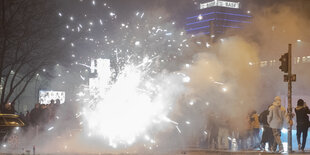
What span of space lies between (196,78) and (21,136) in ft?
28.5

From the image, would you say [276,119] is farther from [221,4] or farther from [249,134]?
[221,4]

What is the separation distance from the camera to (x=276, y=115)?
56.1 feet

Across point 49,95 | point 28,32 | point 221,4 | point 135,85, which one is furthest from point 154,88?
point 221,4

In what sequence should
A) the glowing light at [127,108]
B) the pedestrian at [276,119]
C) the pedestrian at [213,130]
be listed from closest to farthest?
the pedestrian at [276,119] < the pedestrian at [213,130] < the glowing light at [127,108]

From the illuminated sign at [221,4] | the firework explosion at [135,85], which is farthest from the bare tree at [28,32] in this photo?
the illuminated sign at [221,4]

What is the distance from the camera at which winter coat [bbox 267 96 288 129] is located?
17.0m

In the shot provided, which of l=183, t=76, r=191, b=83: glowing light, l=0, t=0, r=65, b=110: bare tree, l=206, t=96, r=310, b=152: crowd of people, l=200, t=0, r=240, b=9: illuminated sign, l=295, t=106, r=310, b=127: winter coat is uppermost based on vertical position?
l=200, t=0, r=240, b=9: illuminated sign

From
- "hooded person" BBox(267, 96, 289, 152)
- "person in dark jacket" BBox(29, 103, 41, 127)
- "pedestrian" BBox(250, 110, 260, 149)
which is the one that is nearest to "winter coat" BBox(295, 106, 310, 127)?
"hooded person" BBox(267, 96, 289, 152)

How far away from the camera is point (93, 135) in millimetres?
22094

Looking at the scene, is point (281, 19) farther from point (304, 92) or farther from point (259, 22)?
point (304, 92)

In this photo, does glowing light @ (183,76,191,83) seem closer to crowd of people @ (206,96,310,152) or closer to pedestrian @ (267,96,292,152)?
crowd of people @ (206,96,310,152)

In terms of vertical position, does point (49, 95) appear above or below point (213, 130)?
above

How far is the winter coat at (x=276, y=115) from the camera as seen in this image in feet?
55.9

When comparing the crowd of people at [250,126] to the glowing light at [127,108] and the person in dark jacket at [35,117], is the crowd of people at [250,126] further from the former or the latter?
the glowing light at [127,108]
